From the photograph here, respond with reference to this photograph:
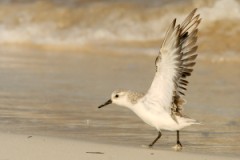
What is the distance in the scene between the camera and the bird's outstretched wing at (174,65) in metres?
5.61

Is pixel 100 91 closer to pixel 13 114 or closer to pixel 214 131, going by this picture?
pixel 13 114

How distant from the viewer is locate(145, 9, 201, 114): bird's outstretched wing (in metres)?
5.61

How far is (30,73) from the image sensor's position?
32.6ft

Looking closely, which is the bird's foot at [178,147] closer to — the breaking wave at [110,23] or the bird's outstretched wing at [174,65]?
the bird's outstretched wing at [174,65]

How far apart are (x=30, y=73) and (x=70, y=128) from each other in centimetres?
356

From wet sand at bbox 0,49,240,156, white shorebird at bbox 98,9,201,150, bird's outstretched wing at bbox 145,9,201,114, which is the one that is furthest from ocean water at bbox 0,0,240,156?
bird's outstretched wing at bbox 145,9,201,114

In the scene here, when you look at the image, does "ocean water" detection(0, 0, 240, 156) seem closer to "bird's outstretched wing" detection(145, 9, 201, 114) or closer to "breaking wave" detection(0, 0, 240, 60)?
"breaking wave" detection(0, 0, 240, 60)

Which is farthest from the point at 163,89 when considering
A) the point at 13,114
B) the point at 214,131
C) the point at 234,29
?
the point at 234,29

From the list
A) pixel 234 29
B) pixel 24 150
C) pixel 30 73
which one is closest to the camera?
pixel 24 150

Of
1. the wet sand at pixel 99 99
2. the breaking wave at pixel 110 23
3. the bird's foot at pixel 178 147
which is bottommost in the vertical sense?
the bird's foot at pixel 178 147

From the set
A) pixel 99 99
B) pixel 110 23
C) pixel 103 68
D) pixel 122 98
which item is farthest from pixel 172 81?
pixel 110 23

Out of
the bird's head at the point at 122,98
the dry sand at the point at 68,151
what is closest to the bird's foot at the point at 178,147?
the dry sand at the point at 68,151

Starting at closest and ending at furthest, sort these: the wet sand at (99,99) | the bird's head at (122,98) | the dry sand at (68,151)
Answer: the dry sand at (68,151) < the bird's head at (122,98) < the wet sand at (99,99)

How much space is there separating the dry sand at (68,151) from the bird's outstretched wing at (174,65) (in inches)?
16.1
